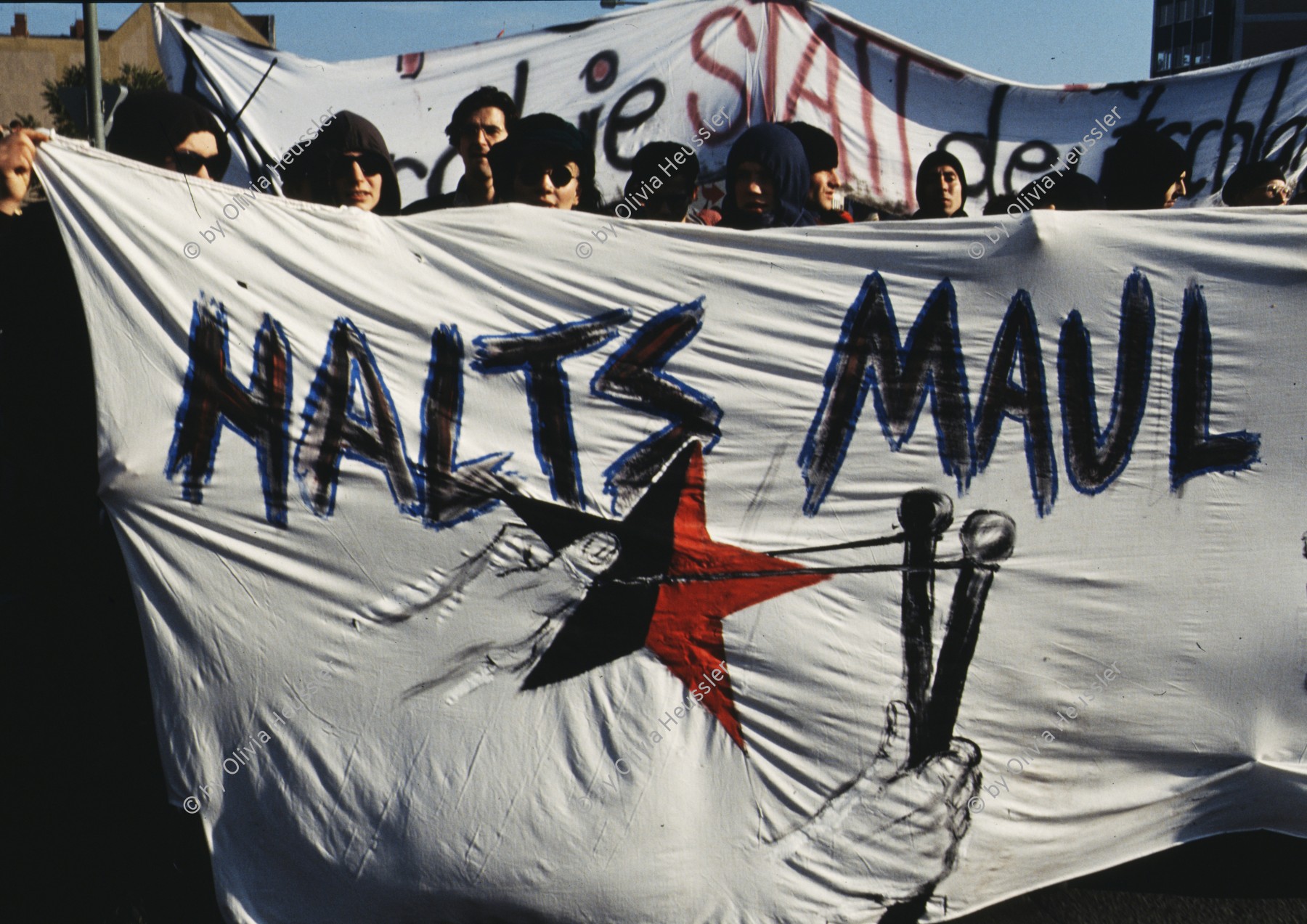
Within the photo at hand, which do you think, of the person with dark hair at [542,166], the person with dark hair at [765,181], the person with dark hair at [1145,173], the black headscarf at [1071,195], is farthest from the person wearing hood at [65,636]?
the person with dark hair at [1145,173]

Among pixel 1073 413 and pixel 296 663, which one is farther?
pixel 1073 413

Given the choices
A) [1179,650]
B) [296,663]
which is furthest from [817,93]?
[296,663]

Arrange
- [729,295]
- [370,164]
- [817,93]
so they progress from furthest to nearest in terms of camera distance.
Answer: [817,93] → [370,164] → [729,295]

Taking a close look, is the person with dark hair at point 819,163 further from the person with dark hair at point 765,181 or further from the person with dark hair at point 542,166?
the person with dark hair at point 542,166

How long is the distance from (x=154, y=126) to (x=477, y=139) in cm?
152

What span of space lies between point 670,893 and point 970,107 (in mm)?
4366

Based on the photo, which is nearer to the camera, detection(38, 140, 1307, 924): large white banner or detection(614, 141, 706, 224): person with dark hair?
detection(38, 140, 1307, 924): large white banner

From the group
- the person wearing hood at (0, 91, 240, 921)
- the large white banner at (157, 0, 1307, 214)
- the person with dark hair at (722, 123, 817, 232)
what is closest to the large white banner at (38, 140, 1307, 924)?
the person wearing hood at (0, 91, 240, 921)

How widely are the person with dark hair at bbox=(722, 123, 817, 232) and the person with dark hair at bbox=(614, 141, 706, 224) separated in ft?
1.46

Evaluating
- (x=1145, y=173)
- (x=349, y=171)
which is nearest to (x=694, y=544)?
(x=349, y=171)

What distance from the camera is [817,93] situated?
5.69 metres

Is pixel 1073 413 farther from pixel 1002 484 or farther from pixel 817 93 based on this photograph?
pixel 817 93

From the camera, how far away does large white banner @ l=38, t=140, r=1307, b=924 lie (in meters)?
2.70

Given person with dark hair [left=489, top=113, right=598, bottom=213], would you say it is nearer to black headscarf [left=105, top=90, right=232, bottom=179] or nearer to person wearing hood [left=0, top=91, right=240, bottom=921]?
black headscarf [left=105, top=90, right=232, bottom=179]
